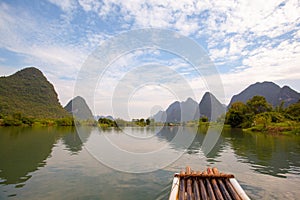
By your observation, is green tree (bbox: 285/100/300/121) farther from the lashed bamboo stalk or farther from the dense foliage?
the lashed bamboo stalk

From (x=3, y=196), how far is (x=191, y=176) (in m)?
4.77

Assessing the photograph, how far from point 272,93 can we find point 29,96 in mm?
119249

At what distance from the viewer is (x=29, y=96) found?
87.3 metres

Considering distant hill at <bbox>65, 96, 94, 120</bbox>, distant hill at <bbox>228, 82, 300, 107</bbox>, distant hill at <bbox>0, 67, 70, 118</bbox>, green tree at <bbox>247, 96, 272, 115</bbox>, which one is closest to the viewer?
distant hill at <bbox>65, 96, 94, 120</bbox>

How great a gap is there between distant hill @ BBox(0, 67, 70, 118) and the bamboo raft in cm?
6932

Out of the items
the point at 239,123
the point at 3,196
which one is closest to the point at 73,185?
the point at 3,196

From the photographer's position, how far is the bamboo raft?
13.3 ft

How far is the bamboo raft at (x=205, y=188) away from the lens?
4047 millimetres

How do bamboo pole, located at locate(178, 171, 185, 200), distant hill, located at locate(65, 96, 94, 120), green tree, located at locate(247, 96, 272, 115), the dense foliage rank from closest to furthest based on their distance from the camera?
bamboo pole, located at locate(178, 171, 185, 200), distant hill, located at locate(65, 96, 94, 120), the dense foliage, green tree, located at locate(247, 96, 272, 115)

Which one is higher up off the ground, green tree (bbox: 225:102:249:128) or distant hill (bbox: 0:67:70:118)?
distant hill (bbox: 0:67:70:118)

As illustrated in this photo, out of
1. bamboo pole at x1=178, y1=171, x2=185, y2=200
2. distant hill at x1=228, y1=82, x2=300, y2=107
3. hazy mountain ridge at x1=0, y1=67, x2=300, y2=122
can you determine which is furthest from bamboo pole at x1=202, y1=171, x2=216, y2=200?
distant hill at x1=228, y1=82, x2=300, y2=107

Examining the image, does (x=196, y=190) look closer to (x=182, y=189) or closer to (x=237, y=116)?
(x=182, y=189)

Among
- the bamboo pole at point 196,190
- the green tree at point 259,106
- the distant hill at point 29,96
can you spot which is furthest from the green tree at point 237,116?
the distant hill at point 29,96

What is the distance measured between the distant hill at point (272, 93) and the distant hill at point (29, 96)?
84.0 meters
